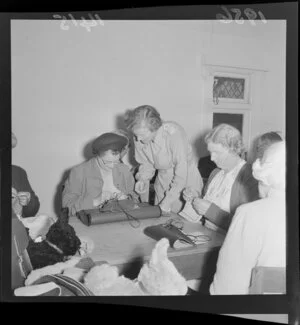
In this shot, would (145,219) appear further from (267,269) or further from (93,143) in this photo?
(267,269)

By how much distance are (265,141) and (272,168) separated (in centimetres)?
9

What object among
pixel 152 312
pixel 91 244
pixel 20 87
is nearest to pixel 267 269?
pixel 152 312

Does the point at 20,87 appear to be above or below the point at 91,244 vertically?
above

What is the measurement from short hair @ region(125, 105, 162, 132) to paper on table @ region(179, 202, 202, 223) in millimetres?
275

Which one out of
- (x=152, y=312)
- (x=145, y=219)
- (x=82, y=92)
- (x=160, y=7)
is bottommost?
(x=152, y=312)

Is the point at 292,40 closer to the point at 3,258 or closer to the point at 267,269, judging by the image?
the point at 267,269

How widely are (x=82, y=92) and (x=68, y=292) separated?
0.63m

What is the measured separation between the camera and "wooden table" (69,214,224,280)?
1.41 metres

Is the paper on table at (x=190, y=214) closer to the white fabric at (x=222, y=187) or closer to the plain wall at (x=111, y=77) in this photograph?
the white fabric at (x=222, y=187)

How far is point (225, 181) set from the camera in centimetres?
Result: 144

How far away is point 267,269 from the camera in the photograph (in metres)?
1.40

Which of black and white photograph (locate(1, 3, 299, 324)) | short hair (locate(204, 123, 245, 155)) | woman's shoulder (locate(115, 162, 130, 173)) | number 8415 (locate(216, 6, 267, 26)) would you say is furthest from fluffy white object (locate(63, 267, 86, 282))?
number 8415 (locate(216, 6, 267, 26))

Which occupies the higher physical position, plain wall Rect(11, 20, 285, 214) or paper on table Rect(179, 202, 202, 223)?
plain wall Rect(11, 20, 285, 214)

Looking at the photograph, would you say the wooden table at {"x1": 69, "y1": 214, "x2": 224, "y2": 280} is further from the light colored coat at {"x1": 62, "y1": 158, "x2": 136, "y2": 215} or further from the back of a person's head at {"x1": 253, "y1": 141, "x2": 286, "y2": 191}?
the back of a person's head at {"x1": 253, "y1": 141, "x2": 286, "y2": 191}
